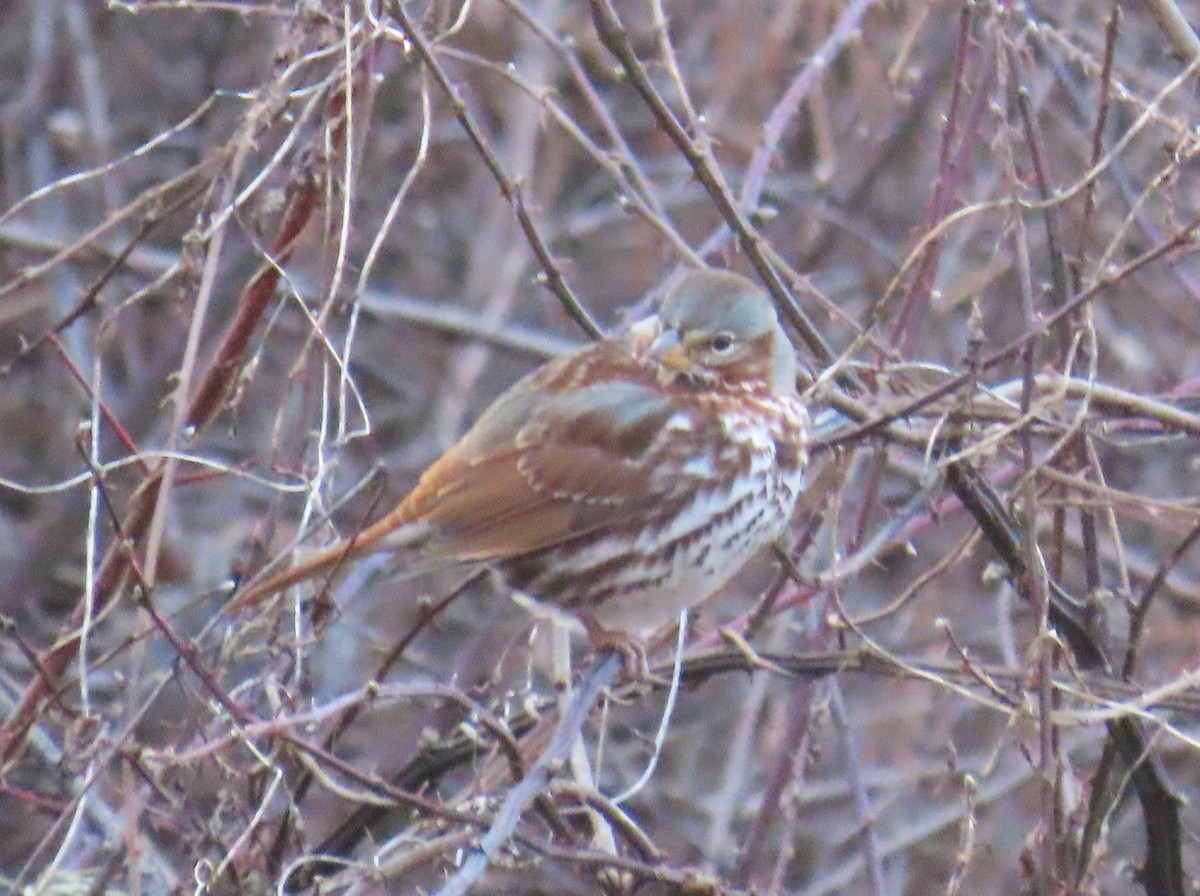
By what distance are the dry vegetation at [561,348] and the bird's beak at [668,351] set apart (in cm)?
22

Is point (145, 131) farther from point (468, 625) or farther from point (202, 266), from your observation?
point (202, 266)

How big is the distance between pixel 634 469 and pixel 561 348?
7.84 ft

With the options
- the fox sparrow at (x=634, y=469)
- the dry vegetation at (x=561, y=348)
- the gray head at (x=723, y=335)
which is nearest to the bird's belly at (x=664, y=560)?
the fox sparrow at (x=634, y=469)

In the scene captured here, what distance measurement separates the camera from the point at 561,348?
21.5ft

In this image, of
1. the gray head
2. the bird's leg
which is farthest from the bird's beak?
the bird's leg

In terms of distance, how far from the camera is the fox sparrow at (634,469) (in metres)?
4.11

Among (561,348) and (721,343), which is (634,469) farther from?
(561,348)

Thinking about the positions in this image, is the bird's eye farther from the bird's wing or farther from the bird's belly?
the bird's belly

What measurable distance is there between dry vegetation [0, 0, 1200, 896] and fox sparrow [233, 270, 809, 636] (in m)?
0.13

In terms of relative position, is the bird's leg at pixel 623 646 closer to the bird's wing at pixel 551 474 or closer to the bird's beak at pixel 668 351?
the bird's wing at pixel 551 474

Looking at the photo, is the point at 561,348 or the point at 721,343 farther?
the point at 561,348

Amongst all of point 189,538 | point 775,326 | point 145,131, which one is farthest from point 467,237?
point 775,326

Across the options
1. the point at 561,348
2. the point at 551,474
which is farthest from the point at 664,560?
the point at 561,348

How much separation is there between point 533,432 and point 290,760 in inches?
36.0
